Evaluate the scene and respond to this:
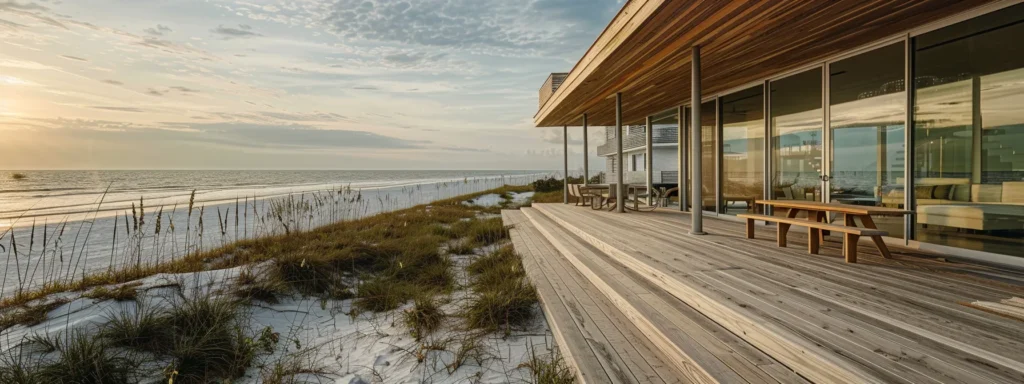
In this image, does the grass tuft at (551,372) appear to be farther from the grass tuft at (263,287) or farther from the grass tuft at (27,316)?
the grass tuft at (27,316)

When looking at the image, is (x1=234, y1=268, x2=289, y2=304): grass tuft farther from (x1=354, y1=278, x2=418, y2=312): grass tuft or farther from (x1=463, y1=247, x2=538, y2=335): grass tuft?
(x1=463, y1=247, x2=538, y2=335): grass tuft

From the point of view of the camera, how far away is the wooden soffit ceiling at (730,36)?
3639 millimetres

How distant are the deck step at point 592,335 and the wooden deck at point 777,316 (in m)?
0.01

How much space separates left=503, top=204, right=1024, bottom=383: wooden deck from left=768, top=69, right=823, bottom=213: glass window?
1.52 m

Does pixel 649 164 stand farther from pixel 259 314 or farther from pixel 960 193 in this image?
pixel 259 314

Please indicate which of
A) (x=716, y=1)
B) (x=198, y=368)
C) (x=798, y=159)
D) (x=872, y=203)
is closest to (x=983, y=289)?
(x=872, y=203)

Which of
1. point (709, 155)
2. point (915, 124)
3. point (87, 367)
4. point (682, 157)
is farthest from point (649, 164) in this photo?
point (87, 367)

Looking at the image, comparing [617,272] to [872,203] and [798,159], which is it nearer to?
[872,203]

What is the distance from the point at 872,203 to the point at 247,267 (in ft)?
23.7

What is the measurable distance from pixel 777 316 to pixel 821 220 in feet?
10.3

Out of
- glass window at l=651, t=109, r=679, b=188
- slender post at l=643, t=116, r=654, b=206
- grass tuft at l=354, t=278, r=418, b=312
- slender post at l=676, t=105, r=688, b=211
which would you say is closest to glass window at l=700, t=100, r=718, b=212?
slender post at l=676, t=105, r=688, b=211

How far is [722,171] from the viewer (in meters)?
7.27

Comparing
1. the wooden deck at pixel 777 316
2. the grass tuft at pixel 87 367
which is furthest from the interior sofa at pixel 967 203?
the grass tuft at pixel 87 367

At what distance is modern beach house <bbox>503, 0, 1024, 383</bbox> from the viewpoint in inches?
77.5
